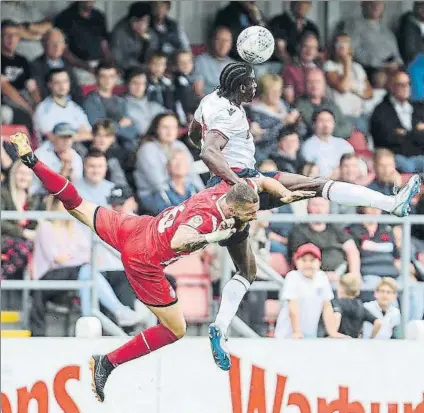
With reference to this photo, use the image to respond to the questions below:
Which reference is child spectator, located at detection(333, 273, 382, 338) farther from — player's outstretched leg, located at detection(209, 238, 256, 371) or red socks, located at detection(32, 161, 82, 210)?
red socks, located at detection(32, 161, 82, 210)

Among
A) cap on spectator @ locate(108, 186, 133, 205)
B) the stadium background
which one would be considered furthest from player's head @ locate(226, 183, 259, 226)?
cap on spectator @ locate(108, 186, 133, 205)

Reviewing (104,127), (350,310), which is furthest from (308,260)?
(104,127)

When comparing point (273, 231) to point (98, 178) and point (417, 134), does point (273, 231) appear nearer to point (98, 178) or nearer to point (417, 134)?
point (98, 178)

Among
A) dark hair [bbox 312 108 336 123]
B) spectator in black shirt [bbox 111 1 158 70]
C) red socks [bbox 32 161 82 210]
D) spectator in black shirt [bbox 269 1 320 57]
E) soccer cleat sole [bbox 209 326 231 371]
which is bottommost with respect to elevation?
soccer cleat sole [bbox 209 326 231 371]

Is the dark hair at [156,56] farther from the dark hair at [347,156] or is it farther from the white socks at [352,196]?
the white socks at [352,196]

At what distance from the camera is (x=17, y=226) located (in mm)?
14352

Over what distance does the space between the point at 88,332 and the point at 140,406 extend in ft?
2.19

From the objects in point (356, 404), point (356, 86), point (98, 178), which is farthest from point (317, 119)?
point (356, 404)

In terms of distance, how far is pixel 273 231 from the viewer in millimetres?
14602

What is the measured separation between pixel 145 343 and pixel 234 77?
2.00 m

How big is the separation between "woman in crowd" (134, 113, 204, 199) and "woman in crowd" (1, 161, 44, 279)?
3.08ft

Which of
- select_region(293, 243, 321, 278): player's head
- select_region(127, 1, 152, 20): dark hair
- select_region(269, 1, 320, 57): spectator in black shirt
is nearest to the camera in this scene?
select_region(293, 243, 321, 278): player's head

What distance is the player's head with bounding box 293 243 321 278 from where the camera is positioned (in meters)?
13.6

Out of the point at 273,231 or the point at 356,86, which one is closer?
the point at 273,231
